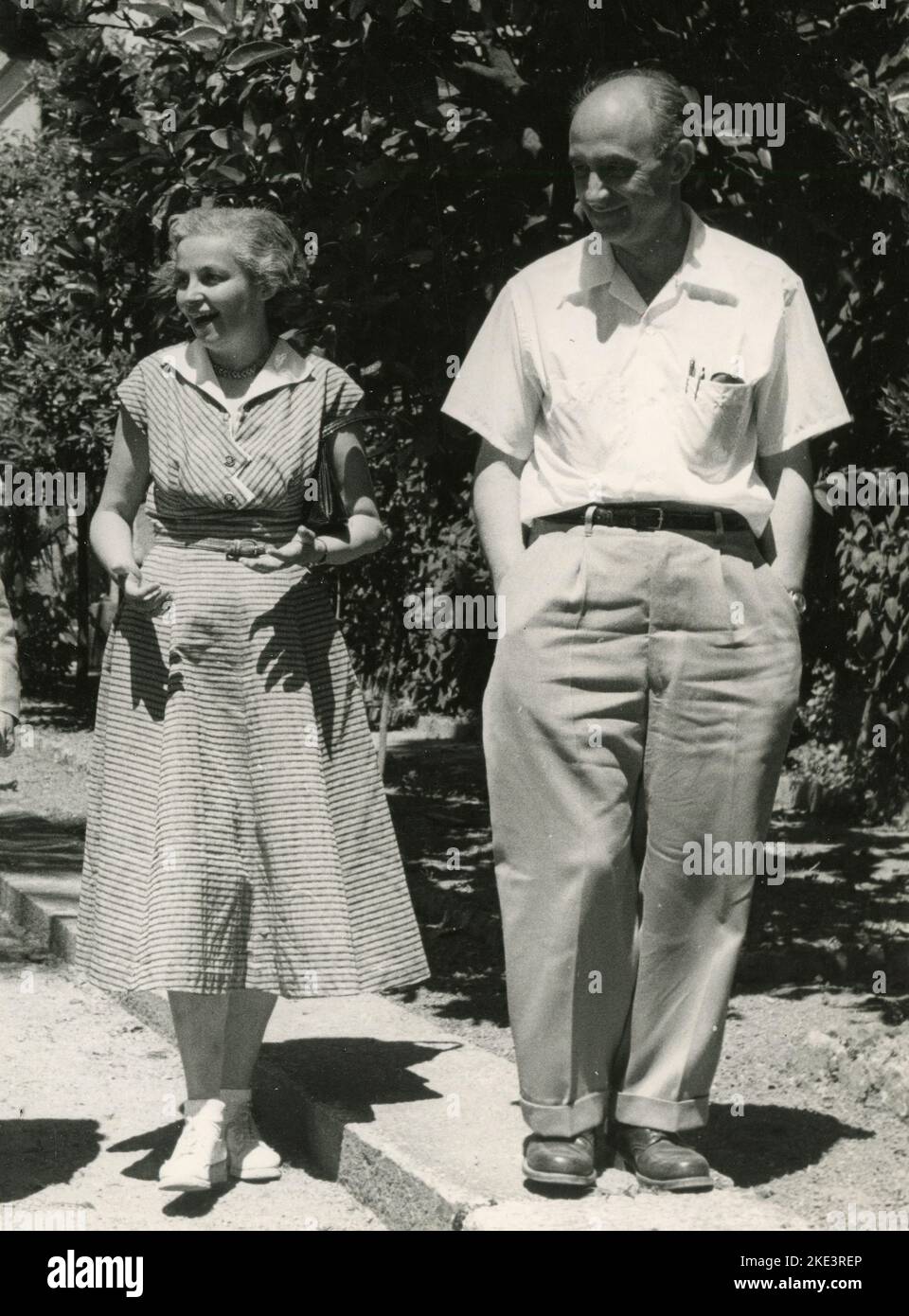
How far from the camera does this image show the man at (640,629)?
12.6 feet

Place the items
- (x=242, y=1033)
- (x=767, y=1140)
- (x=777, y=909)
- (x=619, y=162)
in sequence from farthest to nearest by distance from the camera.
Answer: (x=777, y=909), (x=767, y=1140), (x=242, y=1033), (x=619, y=162)

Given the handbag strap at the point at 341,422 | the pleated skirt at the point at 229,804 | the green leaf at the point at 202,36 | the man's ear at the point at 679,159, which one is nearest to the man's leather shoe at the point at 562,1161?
the pleated skirt at the point at 229,804

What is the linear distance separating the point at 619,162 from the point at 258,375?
3.67ft

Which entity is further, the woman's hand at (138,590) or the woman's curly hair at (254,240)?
the woman's curly hair at (254,240)

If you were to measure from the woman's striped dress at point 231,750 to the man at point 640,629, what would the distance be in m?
0.64

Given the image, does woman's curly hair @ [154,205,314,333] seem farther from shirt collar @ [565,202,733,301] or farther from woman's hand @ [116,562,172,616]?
shirt collar @ [565,202,733,301]

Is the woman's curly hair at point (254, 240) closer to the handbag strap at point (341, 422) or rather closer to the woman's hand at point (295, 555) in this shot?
the handbag strap at point (341, 422)

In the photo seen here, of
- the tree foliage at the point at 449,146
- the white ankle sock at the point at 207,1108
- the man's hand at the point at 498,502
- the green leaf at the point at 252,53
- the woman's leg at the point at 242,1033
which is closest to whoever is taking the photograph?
the man's hand at the point at 498,502

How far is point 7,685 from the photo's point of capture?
4195 millimetres

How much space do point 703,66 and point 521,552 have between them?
2212mm

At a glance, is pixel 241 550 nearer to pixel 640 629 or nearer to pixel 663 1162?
pixel 640 629

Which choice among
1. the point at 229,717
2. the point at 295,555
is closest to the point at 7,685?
the point at 229,717

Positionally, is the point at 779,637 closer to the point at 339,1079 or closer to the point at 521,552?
the point at 521,552

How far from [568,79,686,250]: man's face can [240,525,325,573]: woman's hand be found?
936 millimetres
